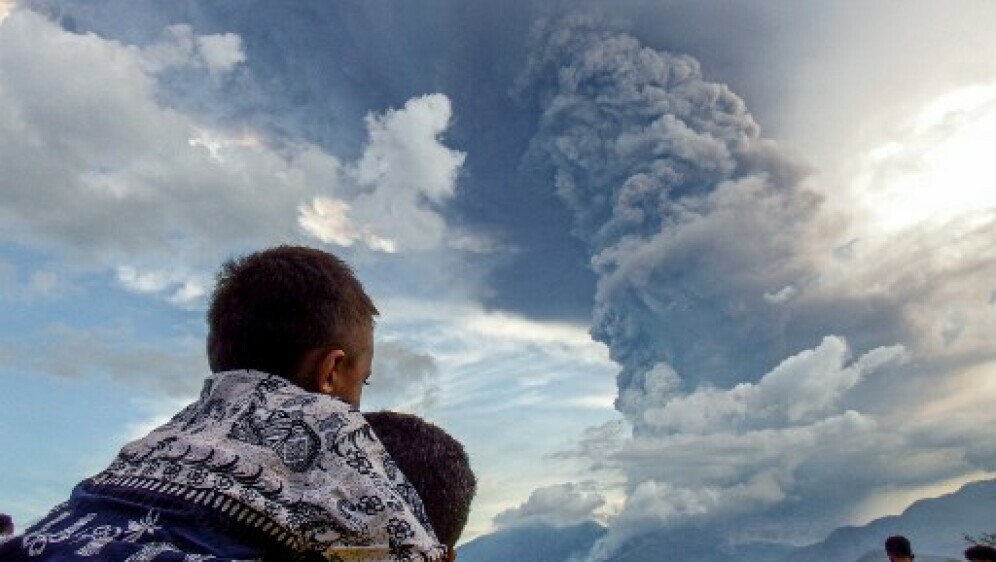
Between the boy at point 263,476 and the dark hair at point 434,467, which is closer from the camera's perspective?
the boy at point 263,476

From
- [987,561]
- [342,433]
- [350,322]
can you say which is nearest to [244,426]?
[342,433]

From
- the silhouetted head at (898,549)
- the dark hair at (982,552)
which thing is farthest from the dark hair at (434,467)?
the dark hair at (982,552)

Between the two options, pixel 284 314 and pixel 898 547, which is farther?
pixel 898 547

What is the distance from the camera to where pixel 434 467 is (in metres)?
2.32

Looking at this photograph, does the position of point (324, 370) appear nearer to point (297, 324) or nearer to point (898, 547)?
point (297, 324)

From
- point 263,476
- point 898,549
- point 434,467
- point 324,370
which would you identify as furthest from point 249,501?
point 898,549

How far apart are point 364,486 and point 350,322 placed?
0.51m

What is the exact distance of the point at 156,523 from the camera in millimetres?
1649

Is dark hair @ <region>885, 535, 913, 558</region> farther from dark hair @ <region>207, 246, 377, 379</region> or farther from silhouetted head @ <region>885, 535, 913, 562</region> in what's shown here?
dark hair @ <region>207, 246, 377, 379</region>

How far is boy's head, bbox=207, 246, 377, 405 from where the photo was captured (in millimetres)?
2061

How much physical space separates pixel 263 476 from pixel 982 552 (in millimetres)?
9667

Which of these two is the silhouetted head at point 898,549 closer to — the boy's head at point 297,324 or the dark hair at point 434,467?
the dark hair at point 434,467

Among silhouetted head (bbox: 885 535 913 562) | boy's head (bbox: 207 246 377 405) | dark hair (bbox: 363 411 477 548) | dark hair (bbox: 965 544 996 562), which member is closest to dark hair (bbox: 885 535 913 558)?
silhouetted head (bbox: 885 535 913 562)

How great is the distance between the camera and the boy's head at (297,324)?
2061mm
